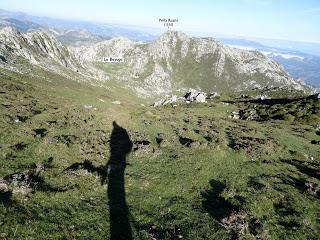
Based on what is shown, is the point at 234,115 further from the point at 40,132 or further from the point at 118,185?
the point at 118,185

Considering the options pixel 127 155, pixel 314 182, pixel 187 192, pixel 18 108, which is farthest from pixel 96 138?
Answer: pixel 314 182

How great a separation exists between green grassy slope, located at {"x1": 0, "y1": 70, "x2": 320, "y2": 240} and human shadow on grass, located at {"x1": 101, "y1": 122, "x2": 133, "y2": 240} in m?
0.41

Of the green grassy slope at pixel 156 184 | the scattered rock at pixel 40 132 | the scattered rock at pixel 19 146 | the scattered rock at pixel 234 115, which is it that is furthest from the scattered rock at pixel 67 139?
the scattered rock at pixel 234 115

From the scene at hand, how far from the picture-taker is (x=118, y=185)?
2823 centimetres

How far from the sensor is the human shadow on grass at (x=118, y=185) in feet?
69.7

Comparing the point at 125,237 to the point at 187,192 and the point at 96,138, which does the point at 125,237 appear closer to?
the point at 187,192

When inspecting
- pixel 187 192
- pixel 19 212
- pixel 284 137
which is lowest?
pixel 284 137

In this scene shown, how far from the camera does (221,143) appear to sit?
4403 cm

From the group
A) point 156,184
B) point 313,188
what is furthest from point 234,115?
point 156,184

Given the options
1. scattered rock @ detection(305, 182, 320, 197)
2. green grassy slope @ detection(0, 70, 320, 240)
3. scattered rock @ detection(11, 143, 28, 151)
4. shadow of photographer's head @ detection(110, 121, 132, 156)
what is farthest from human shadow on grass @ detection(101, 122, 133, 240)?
scattered rock @ detection(305, 182, 320, 197)

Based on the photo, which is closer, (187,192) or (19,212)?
(19,212)

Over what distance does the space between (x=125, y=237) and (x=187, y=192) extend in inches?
368

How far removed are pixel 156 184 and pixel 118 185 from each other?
11.3 feet

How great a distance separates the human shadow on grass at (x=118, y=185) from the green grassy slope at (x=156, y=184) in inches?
16.0
